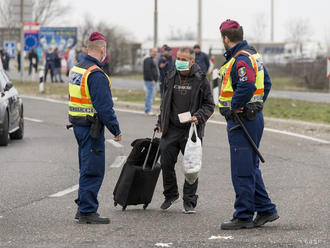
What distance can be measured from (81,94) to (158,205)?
5.64ft

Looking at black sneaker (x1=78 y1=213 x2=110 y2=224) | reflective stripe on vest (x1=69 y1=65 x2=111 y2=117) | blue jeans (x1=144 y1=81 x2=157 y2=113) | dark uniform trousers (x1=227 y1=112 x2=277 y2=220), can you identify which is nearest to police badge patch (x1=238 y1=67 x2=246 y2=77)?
dark uniform trousers (x1=227 y1=112 x2=277 y2=220)

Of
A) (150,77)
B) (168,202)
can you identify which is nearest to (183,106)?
(168,202)

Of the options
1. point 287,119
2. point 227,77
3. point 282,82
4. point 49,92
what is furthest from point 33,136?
point 282,82

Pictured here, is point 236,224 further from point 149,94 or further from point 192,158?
point 149,94

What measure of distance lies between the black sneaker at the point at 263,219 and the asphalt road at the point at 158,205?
65 mm

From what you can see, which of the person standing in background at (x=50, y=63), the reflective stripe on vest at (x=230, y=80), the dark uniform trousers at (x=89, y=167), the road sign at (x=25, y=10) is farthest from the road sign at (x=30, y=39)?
the reflective stripe on vest at (x=230, y=80)

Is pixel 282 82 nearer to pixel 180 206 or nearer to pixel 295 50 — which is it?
pixel 295 50

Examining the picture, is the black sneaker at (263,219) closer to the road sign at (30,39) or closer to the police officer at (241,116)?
the police officer at (241,116)

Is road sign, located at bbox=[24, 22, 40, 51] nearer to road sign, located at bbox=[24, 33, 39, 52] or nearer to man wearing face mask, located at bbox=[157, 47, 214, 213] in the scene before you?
road sign, located at bbox=[24, 33, 39, 52]

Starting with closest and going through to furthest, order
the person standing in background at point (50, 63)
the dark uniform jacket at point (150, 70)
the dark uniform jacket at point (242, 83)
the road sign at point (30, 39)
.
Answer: the dark uniform jacket at point (242, 83)
the dark uniform jacket at point (150, 70)
the road sign at point (30, 39)
the person standing in background at point (50, 63)

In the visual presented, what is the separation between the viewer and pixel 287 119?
19.2 meters

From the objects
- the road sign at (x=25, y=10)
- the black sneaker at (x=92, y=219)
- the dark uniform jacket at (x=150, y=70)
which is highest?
the road sign at (x=25, y=10)

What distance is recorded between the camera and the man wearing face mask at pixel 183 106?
826 centimetres

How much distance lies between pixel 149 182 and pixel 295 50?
5730 centimetres
